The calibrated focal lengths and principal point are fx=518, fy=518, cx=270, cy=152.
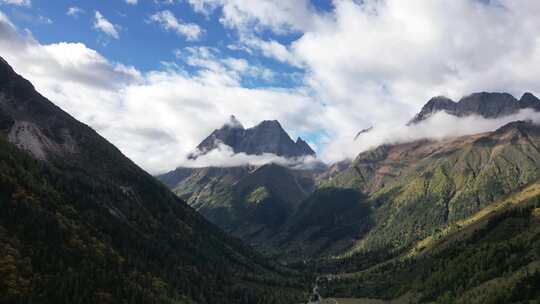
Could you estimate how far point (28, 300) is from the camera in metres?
199

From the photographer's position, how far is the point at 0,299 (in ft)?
644

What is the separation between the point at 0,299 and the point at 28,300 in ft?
32.3
